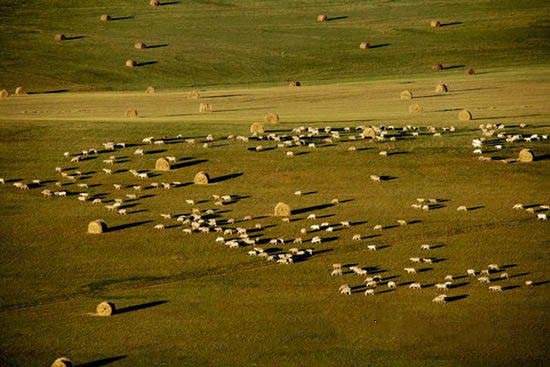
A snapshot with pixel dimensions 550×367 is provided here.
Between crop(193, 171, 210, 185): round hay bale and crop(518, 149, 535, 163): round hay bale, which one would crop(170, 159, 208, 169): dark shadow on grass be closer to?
crop(193, 171, 210, 185): round hay bale

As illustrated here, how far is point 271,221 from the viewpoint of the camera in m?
52.3

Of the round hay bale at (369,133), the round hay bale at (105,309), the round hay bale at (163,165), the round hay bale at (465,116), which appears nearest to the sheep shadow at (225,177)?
the round hay bale at (163,165)

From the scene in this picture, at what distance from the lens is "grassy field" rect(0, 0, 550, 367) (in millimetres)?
36844

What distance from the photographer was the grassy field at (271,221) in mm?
36844

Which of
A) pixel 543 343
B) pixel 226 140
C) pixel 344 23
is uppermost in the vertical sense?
pixel 344 23

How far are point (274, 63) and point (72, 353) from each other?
85.5 metres

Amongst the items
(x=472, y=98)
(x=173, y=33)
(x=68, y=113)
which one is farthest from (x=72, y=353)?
(x=173, y=33)

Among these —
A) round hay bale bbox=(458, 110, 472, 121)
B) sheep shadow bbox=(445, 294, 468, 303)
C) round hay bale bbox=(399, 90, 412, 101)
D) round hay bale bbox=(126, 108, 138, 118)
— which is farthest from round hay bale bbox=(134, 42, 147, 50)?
sheep shadow bbox=(445, 294, 468, 303)

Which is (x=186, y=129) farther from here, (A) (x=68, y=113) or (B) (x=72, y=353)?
(B) (x=72, y=353)

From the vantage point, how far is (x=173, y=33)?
13238 cm

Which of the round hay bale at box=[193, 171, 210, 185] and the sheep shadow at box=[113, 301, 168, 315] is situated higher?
the round hay bale at box=[193, 171, 210, 185]

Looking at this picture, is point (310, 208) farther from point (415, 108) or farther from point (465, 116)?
point (415, 108)

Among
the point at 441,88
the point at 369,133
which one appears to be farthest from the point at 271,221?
the point at 441,88

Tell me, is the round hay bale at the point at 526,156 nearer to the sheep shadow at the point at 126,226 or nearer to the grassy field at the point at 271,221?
the grassy field at the point at 271,221
